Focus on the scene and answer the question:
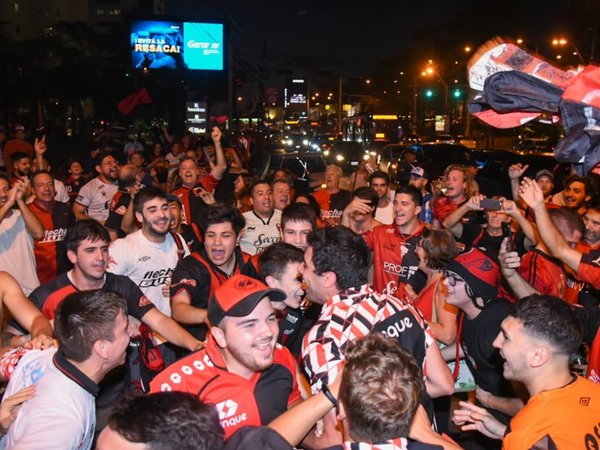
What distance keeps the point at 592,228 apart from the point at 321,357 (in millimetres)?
4406

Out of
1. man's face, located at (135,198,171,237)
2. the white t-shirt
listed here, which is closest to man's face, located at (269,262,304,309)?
man's face, located at (135,198,171,237)

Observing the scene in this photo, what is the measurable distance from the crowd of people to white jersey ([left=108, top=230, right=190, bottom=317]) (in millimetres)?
14

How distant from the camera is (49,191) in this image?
7.79 m

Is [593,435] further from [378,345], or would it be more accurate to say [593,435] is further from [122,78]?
[122,78]

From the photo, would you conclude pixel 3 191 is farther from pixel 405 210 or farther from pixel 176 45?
pixel 176 45

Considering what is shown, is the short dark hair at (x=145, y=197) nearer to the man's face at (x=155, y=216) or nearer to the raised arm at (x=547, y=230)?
the man's face at (x=155, y=216)

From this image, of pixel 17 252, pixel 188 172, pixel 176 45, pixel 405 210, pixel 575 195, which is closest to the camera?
pixel 17 252

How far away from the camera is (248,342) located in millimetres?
3184

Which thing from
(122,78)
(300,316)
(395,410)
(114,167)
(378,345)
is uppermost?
(122,78)

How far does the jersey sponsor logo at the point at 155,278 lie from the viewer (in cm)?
591

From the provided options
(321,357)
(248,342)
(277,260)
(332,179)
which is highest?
(332,179)

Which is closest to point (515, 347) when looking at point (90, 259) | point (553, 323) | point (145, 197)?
point (553, 323)

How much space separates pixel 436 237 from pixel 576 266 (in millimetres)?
1161


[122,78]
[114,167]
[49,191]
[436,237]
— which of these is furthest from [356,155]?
[122,78]
